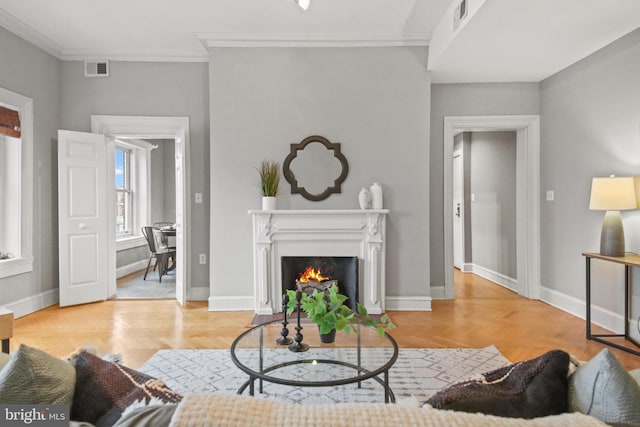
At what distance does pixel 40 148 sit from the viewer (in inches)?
155

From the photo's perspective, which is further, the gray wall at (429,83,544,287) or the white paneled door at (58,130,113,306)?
the gray wall at (429,83,544,287)

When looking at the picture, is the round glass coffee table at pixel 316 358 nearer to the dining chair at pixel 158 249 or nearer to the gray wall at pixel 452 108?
the gray wall at pixel 452 108

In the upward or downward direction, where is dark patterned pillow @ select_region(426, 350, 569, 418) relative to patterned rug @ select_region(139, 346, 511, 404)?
upward

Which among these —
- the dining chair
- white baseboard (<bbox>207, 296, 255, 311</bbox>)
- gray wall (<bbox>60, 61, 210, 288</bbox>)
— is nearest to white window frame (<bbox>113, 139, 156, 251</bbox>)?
the dining chair

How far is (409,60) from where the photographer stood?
12.5ft

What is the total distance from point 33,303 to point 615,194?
561cm

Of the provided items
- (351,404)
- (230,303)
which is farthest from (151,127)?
(351,404)

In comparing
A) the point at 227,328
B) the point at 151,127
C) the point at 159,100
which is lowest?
the point at 227,328

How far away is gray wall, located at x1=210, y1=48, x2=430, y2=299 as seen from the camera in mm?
3822

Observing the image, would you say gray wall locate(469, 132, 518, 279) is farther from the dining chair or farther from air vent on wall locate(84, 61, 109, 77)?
air vent on wall locate(84, 61, 109, 77)

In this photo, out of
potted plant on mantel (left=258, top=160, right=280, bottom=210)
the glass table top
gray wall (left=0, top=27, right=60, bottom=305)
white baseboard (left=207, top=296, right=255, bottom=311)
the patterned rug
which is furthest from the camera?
white baseboard (left=207, top=296, right=255, bottom=311)

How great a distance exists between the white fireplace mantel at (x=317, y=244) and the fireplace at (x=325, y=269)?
0.07m

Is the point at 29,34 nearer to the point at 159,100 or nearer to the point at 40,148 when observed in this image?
the point at 40,148

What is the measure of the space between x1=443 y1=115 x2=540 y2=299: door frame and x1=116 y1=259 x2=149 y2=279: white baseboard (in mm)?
4834
